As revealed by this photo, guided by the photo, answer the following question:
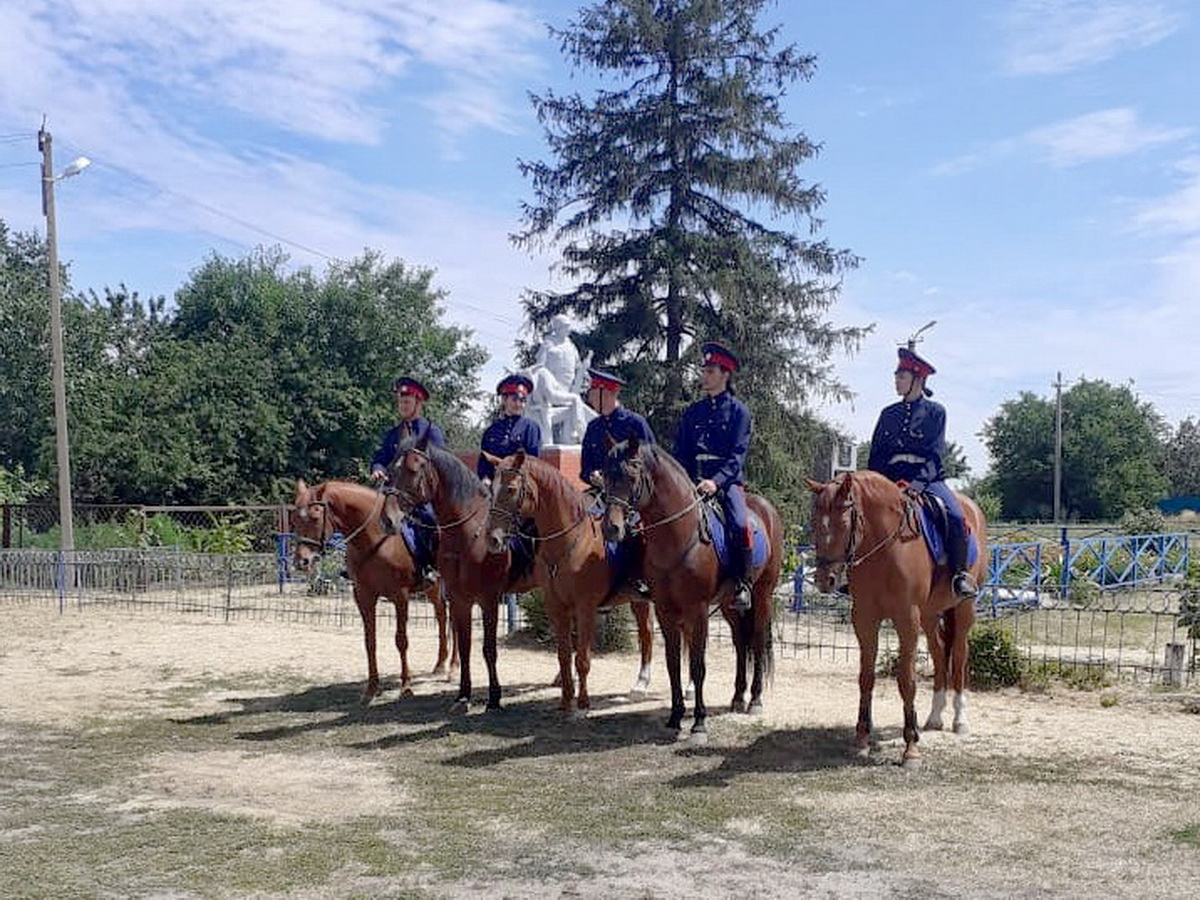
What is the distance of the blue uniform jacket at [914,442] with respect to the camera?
8273mm

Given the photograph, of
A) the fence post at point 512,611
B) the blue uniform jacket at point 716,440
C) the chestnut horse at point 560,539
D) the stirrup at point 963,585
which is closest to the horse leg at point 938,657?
the stirrup at point 963,585

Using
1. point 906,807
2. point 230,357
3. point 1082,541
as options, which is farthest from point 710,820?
point 230,357

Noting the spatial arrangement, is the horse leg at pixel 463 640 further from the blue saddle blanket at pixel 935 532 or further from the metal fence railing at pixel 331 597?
the metal fence railing at pixel 331 597

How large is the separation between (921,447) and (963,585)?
106 centimetres

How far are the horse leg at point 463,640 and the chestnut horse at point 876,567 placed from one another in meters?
3.31

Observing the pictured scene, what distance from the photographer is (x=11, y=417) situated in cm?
3347

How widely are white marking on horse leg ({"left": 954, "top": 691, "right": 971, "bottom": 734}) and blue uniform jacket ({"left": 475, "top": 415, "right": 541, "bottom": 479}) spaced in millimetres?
4198

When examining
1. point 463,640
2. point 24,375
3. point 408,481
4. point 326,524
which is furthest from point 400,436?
point 24,375

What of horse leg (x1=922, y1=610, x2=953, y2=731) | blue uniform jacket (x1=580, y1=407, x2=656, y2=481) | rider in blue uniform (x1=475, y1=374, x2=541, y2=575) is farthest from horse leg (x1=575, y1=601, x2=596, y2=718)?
horse leg (x1=922, y1=610, x2=953, y2=731)

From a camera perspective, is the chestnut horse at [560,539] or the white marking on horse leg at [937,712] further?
the white marking on horse leg at [937,712]

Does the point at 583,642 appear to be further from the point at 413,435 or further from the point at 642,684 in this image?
the point at 413,435

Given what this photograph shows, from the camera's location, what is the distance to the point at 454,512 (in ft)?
30.2

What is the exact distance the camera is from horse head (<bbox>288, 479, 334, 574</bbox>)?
960 cm

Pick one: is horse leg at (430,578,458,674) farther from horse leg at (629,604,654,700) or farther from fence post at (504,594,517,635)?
fence post at (504,594,517,635)
